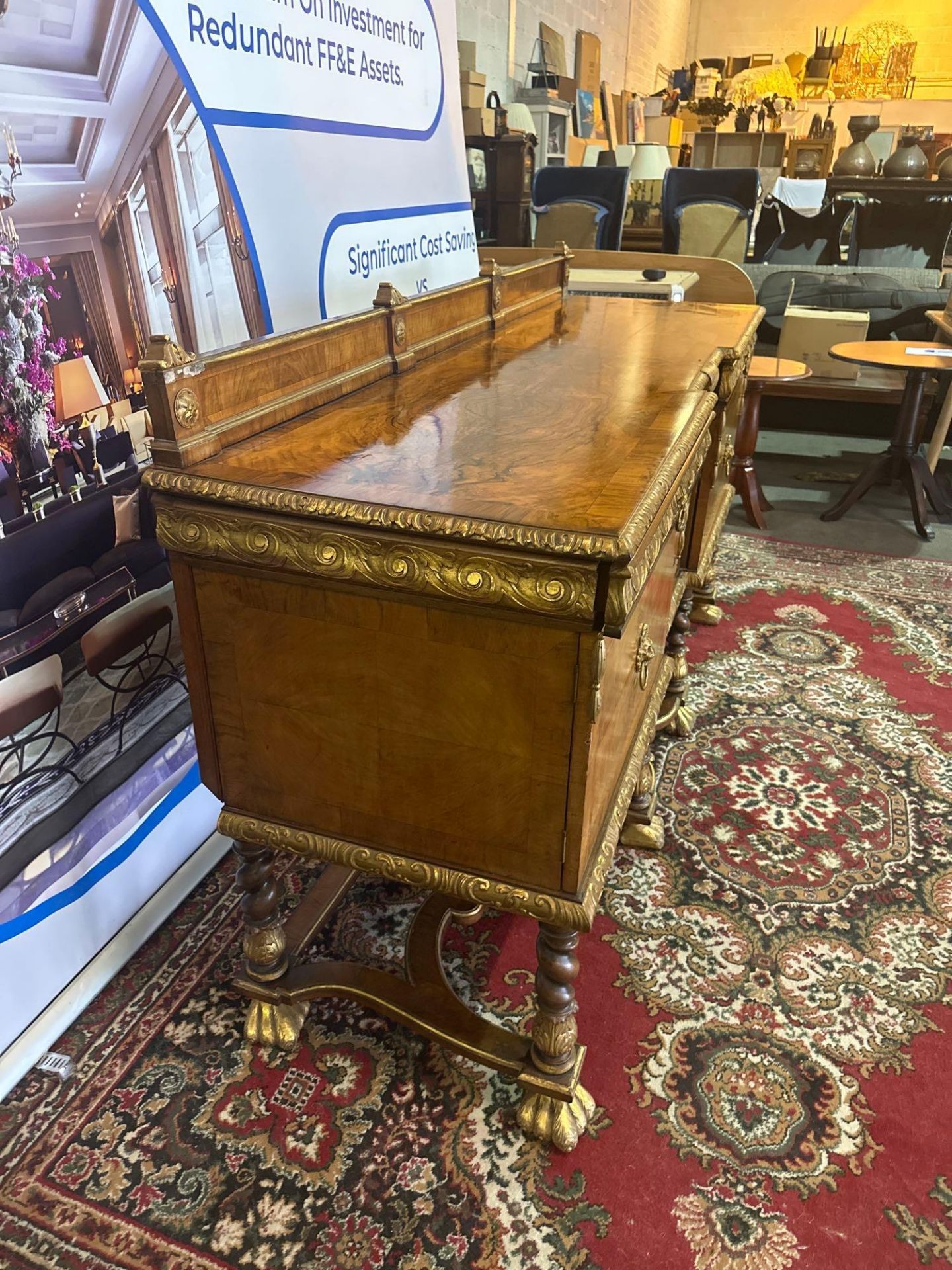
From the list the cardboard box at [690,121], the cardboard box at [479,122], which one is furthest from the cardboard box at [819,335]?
the cardboard box at [690,121]

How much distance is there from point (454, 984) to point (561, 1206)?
43 centimetres

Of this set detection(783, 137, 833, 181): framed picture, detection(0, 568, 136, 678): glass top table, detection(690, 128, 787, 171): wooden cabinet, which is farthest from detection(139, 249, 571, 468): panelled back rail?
detection(783, 137, 833, 181): framed picture

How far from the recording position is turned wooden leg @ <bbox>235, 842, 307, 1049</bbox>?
4.40 ft

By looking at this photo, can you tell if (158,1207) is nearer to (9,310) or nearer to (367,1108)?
(367,1108)

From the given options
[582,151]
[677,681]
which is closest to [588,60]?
[582,151]

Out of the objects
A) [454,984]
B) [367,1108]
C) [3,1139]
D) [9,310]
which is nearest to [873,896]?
[454,984]

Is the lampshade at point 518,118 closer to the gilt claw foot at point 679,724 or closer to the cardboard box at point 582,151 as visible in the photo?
the cardboard box at point 582,151

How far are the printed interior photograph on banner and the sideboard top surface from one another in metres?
0.35

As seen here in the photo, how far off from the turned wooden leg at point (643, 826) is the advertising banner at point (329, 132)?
1181 millimetres

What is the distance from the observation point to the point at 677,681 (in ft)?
7.32

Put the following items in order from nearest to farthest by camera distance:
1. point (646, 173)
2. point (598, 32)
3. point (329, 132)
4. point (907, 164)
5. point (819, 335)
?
point (329, 132) → point (819, 335) → point (907, 164) → point (646, 173) → point (598, 32)

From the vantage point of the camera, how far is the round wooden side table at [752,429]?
3.40m

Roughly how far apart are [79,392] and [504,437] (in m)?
0.70

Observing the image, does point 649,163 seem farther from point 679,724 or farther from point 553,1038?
point 553,1038
